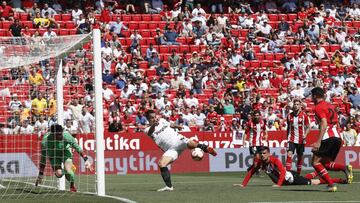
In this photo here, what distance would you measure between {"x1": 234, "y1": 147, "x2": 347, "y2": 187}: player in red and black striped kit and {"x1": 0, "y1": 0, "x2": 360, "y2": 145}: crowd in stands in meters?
9.73

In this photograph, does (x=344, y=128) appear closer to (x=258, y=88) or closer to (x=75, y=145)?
(x=258, y=88)

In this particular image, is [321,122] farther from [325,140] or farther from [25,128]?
[25,128]

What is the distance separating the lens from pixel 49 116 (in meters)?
27.6

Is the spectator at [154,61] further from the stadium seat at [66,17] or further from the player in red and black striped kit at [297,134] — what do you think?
the player in red and black striped kit at [297,134]

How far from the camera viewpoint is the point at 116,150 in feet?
104

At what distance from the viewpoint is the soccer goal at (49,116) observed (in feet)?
66.2

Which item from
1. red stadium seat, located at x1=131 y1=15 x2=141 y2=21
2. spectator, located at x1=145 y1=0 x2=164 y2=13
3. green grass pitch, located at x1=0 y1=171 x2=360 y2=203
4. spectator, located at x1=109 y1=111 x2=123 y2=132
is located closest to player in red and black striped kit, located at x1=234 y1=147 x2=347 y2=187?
green grass pitch, located at x1=0 y1=171 x2=360 y2=203

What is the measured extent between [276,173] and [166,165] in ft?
9.08

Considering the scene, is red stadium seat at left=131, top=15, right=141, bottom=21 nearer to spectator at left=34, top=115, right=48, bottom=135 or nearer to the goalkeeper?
spectator at left=34, top=115, right=48, bottom=135

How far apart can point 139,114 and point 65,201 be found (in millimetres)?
17677

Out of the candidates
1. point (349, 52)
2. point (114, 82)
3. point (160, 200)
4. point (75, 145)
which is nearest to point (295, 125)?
point (75, 145)

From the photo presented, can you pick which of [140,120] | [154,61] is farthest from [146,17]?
[140,120]

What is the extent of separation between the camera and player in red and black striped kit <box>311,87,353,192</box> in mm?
18859

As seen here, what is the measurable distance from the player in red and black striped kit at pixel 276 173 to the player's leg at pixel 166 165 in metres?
1.84
